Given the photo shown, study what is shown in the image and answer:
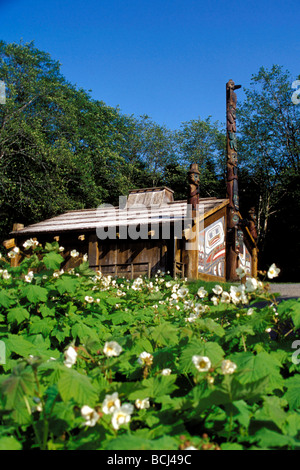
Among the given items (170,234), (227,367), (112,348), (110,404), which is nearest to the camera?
(110,404)

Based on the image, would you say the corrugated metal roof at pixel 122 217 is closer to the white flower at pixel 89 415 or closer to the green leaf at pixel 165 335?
the green leaf at pixel 165 335

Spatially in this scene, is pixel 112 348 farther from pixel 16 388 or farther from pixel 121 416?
pixel 16 388

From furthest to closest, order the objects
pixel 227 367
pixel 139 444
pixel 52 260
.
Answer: pixel 52 260
pixel 227 367
pixel 139 444

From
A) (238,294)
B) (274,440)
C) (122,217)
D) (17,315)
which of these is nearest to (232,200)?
(122,217)

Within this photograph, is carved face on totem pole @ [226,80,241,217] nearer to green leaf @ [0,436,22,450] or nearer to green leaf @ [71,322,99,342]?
green leaf @ [71,322,99,342]

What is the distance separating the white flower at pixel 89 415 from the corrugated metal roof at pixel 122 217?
12634 millimetres

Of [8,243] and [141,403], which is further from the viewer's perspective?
[8,243]

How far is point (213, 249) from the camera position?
56.4 feet

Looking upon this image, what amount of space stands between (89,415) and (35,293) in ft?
7.78

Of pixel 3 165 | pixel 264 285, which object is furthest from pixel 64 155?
pixel 264 285

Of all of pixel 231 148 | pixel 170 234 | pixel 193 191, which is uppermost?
pixel 231 148

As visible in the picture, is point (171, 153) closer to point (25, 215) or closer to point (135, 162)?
point (135, 162)

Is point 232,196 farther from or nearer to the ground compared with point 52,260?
farther from the ground
